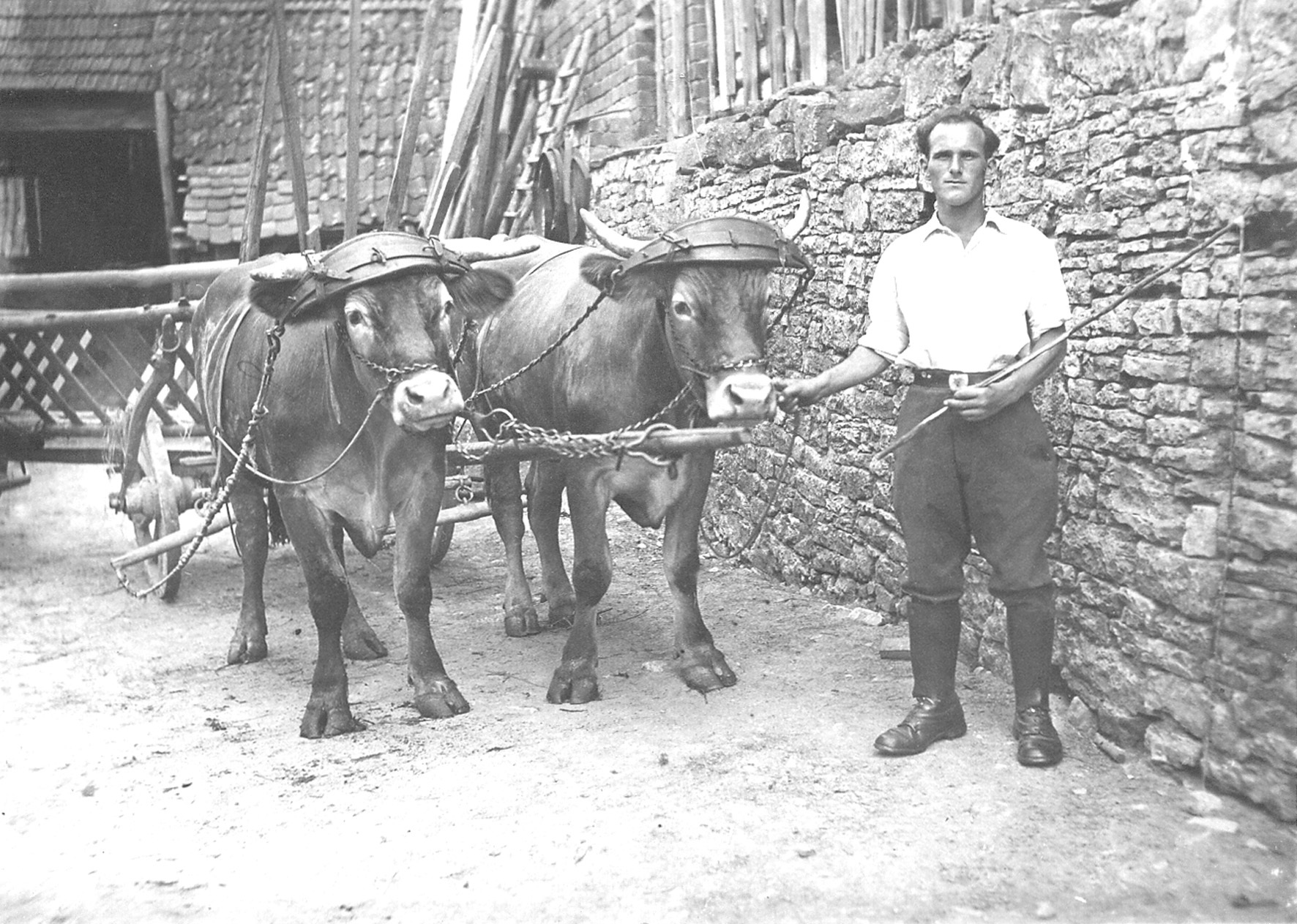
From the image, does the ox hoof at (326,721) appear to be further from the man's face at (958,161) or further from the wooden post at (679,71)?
the wooden post at (679,71)

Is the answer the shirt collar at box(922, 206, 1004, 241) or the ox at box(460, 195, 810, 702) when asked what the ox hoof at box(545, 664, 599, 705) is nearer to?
the ox at box(460, 195, 810, 702)

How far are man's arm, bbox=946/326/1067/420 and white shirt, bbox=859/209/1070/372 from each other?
0.26ft

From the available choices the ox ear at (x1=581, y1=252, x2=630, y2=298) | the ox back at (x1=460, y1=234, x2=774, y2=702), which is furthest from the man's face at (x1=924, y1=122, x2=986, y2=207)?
the ox ear at (x1=581, y1=252, x2=630, y2=298)

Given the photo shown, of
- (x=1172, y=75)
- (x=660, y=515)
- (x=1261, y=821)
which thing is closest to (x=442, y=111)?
(x=660, y=515)

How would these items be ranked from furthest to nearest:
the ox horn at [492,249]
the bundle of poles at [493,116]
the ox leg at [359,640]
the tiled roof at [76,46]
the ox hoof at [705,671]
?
the tiled roof at [76,46], the bundle of poles at [493,116], the ox leg at [359,640], the ox horn at [492,249], the ox hoof at [705,671]

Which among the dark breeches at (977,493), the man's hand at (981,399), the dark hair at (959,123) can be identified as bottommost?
the dark breeches at (977,493)

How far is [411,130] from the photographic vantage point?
6.94 meters

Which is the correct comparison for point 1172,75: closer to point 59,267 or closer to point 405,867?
point 405,867

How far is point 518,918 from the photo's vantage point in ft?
10.3

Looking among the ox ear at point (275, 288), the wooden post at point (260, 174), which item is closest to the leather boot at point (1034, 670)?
the ox ear at point (275, 288)

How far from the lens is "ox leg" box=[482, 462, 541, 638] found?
583 cm

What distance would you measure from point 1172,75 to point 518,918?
297 cm

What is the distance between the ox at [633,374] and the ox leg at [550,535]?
0.01m

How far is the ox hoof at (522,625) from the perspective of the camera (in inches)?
229
